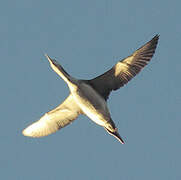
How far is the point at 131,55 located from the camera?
81.2 feet

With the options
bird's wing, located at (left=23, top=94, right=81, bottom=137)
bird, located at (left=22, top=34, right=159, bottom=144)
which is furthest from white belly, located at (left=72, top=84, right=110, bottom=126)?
bird's wing, located at (left=23, top=94, right=81, bottom=137)

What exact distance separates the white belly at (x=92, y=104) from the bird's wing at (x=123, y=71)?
0.72 meters

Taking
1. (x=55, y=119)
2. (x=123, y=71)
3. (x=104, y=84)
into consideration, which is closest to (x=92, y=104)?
(x=104, y=84)

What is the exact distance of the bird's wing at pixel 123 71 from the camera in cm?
2467

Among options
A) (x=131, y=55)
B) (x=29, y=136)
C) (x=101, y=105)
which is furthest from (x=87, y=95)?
(x=29, y=136)

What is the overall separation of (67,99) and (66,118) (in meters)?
1.14

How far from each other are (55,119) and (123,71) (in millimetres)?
3835

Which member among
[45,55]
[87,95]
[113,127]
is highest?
[45,55]

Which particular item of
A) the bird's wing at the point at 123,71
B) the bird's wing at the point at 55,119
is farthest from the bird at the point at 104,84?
the bird's wing at the point at 55,119

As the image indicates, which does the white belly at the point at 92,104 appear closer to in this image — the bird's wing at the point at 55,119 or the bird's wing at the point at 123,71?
the bird's wing at the point at 123,71

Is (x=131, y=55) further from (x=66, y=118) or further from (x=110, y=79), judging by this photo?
(x=66, y=118)

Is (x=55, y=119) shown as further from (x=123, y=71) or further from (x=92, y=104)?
(x=123, y=71)

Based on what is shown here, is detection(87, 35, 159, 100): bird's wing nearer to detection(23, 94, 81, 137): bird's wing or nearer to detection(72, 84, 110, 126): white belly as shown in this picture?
detection(72, 84, 110, 126): white belly

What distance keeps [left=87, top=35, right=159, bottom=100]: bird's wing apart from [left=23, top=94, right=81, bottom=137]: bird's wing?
1.35 m
